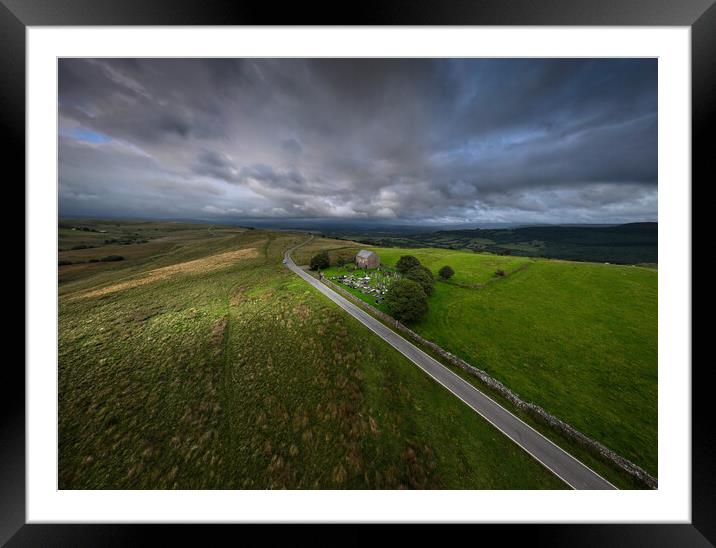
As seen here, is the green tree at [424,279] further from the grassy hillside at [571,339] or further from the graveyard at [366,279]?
the graveyard at [366,279]

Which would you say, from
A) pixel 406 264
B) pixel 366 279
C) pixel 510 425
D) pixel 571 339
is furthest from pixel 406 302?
pixel 571 339

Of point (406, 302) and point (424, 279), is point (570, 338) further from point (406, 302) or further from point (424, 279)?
point (406, 302)

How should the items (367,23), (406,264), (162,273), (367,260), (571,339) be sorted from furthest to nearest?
(367,260) < (406,264) < (162,273) < (571,339) < (367,23)

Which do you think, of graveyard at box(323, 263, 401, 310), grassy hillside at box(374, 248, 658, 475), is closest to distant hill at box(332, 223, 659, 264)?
graveyard at box(323, 263, 401, 310)

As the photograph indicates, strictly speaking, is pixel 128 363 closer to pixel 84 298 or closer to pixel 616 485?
pixel 84 298

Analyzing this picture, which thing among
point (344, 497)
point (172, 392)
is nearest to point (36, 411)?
point (172, 392)

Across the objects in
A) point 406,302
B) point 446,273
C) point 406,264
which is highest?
point 406,264

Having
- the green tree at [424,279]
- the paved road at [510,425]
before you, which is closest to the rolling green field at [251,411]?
the paved road at [510,425]
